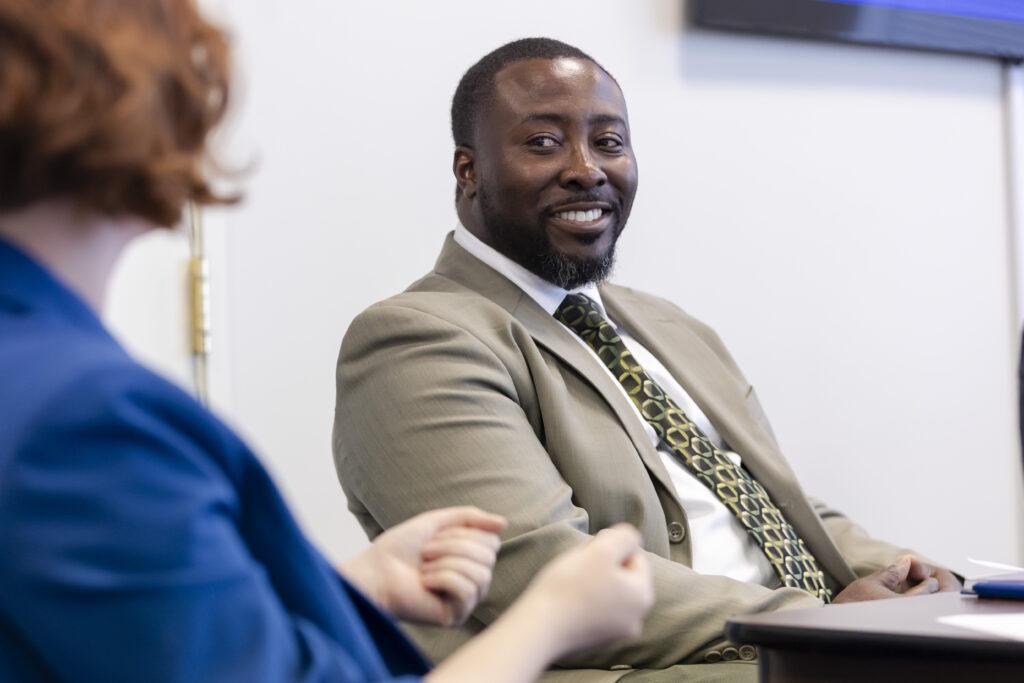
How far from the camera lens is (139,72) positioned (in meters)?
0.63

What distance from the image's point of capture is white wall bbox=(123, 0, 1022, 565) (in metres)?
2.13

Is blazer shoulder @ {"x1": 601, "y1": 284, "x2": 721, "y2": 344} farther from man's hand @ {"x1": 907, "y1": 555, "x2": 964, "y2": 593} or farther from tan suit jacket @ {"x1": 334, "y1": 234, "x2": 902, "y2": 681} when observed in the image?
man's hand @ {"x1": 907, "y1": 555, "x2": 964, "y2": 593}

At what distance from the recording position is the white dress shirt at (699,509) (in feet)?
5.67

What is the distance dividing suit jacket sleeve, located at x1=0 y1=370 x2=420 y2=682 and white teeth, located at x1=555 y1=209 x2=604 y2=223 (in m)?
1.35

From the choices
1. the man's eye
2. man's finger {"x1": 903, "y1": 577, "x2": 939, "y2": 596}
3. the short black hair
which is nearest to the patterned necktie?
man's finger {"x1": 903, "y1": 577, "x2": 939, "y2": 596}

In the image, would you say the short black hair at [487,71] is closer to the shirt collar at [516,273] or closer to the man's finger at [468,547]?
the shirt collar at [516,273]

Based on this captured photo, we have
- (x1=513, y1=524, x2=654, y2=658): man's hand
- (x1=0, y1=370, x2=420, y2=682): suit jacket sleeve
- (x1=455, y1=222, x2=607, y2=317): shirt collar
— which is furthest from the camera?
(x1=455, y1=222, x2=607, y2=317): shirt collar

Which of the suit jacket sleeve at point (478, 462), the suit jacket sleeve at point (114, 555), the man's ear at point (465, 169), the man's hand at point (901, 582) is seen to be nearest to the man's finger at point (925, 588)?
the man's hand at point (901, 582)

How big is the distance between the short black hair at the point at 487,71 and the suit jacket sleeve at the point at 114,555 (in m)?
1.44

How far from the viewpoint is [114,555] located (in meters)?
0.60

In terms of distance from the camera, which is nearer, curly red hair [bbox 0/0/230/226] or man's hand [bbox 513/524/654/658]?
curly red hair [bbox 0/0/230/226]

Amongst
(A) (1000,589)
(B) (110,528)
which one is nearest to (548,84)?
(A) (1000,589)

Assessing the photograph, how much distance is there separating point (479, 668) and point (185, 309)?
1.48 metres

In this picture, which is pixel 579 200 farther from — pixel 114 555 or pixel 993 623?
pixel 114 555
